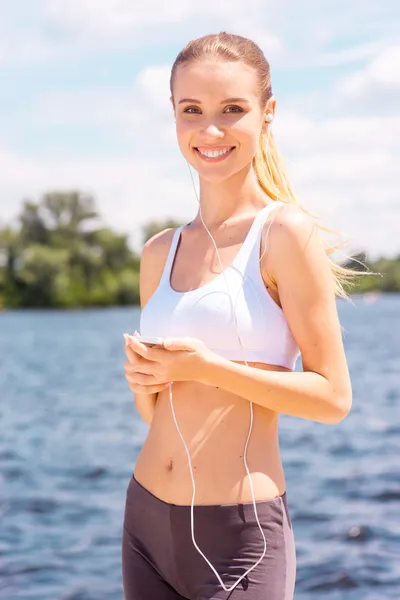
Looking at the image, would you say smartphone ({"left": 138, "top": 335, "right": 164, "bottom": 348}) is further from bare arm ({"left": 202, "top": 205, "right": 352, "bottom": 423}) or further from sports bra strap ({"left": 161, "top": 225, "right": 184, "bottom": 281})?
sports bra strap ({"left": 161, "top": 225, "right": 184, "bottom": 281})

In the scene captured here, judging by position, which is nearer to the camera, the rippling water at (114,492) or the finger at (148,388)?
the finger at (148,388)

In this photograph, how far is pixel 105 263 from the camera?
92188 millimetres

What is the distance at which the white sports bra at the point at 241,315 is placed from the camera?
8.38 ft

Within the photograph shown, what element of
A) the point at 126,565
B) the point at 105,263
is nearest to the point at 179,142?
the point at 126,565

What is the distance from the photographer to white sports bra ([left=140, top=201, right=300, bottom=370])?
2553mm

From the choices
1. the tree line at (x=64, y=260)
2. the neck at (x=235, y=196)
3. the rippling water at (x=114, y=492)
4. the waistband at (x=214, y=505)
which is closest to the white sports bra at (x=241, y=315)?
the neck at (x=235, y=196)

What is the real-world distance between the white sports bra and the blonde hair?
0.72ft

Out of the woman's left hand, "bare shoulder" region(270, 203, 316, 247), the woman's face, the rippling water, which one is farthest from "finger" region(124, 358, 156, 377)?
the rippling water

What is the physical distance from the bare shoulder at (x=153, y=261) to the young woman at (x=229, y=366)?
0.74 ft

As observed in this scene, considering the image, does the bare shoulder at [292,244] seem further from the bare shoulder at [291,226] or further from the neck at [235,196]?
the neck at [235,196]

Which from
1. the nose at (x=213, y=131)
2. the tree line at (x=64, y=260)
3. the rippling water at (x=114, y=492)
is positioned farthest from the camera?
the tree line at (x=64, y=260)

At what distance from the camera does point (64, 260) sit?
283 feet

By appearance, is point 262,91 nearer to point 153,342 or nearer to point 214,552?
point 153,342

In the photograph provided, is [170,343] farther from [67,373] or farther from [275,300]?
[67,373]
